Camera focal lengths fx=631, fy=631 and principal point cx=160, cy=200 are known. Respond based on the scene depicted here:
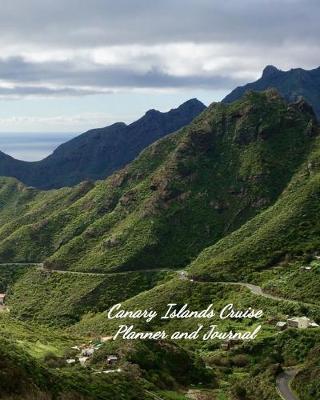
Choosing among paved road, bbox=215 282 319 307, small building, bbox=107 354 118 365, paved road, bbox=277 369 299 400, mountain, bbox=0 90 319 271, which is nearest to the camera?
paved road, bbox=277 369 299 400

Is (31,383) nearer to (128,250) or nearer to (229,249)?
(229,249)

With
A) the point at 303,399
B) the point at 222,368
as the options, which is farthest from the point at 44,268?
the point at 303,399

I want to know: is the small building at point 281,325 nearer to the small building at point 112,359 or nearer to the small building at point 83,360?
the small building at point 112,359

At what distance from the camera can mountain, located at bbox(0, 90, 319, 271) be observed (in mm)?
148625

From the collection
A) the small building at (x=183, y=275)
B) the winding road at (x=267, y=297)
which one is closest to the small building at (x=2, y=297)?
the winding road at (x=267, y=297)

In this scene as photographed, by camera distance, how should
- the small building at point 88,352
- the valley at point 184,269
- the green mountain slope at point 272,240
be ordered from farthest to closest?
the green mountain slope at point 272,240 < the small building at point 88,352 < the valley at point 184,269

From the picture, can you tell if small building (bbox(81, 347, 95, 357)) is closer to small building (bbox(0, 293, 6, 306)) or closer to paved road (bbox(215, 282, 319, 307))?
paved road (bbox(215, 282, 319, 307))

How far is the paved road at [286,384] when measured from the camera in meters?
68.1

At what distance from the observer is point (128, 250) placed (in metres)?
145

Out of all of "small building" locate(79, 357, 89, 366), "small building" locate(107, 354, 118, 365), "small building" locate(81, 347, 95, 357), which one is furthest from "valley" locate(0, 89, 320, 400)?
"small building" locate(79, 357, 89, 366)

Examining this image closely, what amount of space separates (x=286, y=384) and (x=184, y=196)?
90921 millimetres

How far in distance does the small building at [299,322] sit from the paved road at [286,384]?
565 inches

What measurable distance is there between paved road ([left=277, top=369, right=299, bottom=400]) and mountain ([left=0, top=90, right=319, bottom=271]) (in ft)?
219

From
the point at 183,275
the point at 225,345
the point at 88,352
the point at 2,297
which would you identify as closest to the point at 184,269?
the point at 183,275
